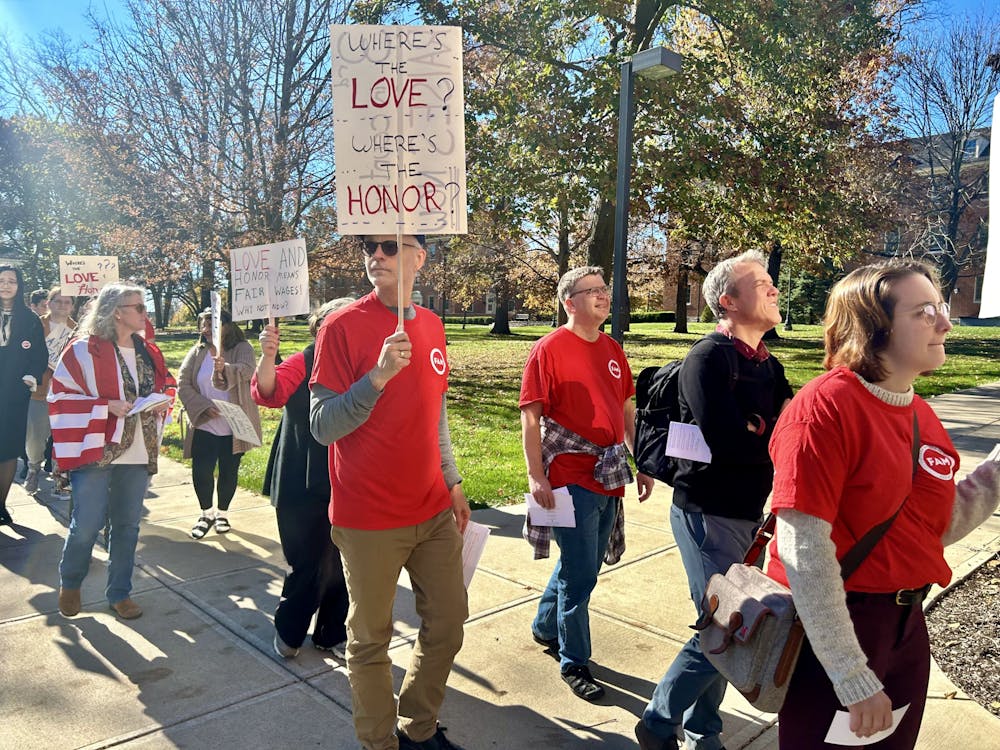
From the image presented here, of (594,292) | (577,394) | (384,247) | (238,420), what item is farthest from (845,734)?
(238,420)

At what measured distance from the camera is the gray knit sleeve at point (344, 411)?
2.58 metres

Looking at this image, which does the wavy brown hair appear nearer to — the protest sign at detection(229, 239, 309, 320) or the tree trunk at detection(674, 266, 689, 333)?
the protest sign at detection(229, 239, 309, 320)

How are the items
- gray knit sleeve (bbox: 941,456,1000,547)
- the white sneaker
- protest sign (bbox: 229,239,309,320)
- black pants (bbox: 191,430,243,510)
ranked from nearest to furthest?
gray knit sleeve (bbox: 941,456,1000,547) → protest sign (bbox: 229,239,309,320) → black pants (bbox: 191,430,243,510) → the white sneaker

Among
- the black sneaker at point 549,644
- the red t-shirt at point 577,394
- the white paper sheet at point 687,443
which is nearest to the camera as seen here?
the white paper sheet at point 687,443

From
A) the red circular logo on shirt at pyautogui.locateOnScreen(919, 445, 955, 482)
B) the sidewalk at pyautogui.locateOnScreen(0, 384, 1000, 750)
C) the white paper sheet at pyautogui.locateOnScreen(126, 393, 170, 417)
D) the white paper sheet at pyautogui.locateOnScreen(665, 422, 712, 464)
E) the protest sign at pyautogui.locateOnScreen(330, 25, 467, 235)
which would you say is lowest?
the sidewalk at pyautogui.locateOnScreen(0, 384, 1000, 750)

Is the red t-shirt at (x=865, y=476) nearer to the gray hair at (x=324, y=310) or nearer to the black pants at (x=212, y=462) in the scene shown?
the gray hair at (x=324, y=310)

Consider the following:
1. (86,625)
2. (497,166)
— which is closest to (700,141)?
(497,166)

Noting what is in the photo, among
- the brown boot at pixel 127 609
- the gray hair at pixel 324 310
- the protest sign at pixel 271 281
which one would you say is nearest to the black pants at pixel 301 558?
the gray hair at pixel 324 310

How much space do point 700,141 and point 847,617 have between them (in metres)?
11.6

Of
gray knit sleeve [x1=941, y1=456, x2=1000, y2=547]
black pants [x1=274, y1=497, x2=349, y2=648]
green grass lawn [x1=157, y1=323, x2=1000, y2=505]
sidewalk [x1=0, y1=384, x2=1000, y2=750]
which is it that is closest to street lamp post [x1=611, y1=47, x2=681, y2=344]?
green grass lawn [x1=157, y1=323, x2=1000, y2=505]

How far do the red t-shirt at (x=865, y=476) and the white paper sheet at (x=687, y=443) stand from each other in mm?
875

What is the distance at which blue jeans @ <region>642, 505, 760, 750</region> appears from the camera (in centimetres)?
272

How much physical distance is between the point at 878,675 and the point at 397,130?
236cm

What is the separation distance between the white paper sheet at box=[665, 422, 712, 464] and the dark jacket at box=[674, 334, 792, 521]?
0.08 ft
